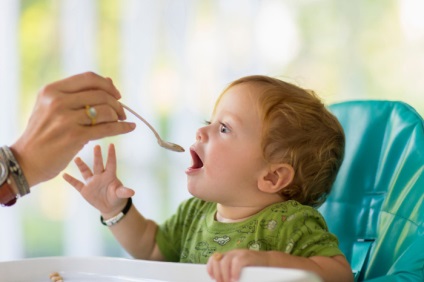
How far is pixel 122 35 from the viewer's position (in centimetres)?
360

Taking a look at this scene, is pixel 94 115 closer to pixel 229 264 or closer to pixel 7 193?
pixel 7 193

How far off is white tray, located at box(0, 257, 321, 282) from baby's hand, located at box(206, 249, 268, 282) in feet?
0.34

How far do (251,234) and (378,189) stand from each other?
1.14 feet

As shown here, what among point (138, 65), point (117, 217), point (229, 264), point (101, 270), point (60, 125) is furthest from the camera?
point (138, 65)

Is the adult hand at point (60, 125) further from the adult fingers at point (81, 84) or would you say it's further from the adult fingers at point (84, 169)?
the adult fingers at point (84, 169)

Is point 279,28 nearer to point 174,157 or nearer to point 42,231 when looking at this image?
point 174,157

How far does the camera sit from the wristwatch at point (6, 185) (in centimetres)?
134

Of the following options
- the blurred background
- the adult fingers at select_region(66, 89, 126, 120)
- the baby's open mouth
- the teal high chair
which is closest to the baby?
the baby's open mouth

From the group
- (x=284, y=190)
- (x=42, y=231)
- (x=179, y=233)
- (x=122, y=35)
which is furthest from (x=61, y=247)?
(x=284, y=190)

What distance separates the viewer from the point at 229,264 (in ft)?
3.87

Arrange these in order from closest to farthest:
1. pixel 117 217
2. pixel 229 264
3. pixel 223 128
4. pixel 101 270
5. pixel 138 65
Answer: pixel 229 264 < pixel 101 270 < pixel 223 128 < pixel 117 217 < pixel 138 65

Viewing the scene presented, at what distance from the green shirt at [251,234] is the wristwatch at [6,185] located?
0.40 metres

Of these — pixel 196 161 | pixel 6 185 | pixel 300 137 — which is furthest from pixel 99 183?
pixel 300 137

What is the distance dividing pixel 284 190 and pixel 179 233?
0.95 feet
